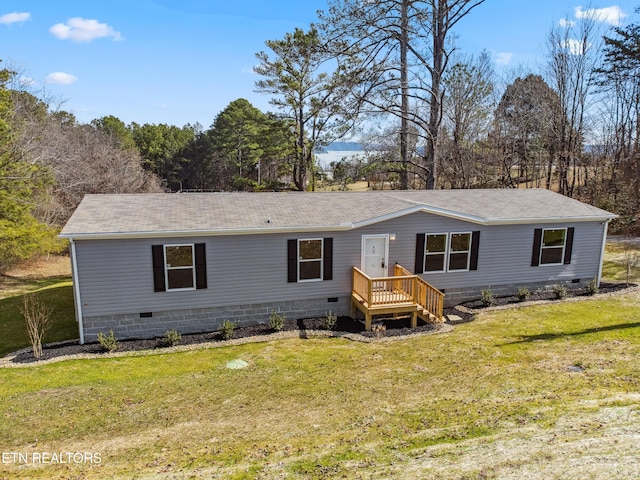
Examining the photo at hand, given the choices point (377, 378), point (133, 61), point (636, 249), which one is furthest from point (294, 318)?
point (636, 249)

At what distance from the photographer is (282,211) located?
43.1 feet

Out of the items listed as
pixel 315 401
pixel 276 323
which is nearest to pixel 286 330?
pixel 276 323

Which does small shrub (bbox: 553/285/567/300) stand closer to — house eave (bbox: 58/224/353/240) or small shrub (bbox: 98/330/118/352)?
house eave (bbox: 58/224/353/240)

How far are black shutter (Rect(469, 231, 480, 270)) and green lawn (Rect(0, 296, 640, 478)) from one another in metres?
2.91

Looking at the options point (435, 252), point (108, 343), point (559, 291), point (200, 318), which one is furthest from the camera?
point (559, 291)

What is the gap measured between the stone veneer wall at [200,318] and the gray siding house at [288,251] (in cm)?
3

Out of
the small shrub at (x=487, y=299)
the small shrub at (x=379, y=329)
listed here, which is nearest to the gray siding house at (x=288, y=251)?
the small shrub at (x=487, y=299)

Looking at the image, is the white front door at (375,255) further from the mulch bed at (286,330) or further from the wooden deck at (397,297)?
the mulch bed at (286,330)

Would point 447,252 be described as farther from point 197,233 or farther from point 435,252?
point 197,233

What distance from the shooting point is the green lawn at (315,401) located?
5.90m

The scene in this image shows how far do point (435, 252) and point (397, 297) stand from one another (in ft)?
7.23

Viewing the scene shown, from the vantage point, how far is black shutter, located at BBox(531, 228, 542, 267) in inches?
565

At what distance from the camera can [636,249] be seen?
2166 centimetres

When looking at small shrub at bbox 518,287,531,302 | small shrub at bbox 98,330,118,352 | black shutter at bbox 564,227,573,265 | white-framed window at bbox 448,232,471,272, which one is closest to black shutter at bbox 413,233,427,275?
white-framed window at bbox 448,232,471,272
